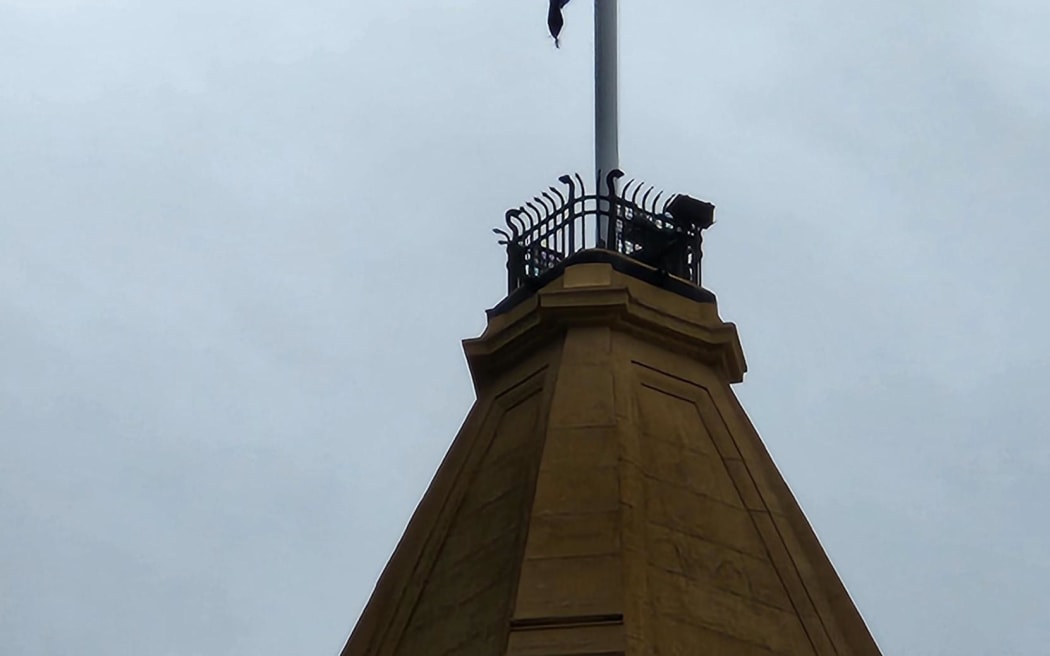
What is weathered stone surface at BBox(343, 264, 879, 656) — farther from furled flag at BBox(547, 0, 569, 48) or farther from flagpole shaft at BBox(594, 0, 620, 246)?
furled flag at BBox(547, 0, 569, 48)

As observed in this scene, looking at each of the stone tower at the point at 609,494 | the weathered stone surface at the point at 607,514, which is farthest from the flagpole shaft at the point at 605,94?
the weathered stone surface at the point at 607,514

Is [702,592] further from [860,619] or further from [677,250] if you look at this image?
[677,250]

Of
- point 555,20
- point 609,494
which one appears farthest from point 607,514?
point 555,20

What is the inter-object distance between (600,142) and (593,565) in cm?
729

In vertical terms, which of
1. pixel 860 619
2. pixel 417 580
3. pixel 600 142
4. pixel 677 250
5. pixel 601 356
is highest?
pixel 600 142

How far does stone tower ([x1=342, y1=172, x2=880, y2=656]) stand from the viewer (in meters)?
19.7

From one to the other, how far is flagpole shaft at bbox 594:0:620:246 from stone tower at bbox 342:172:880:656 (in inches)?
30.3

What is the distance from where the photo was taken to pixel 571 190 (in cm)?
2430

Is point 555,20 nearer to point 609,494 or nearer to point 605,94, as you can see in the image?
point 605,94

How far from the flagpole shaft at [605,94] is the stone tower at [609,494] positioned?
770 mm

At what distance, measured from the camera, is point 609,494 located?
67.9ft

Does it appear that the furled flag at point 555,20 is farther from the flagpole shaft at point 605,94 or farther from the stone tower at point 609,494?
the stone tower at point 609,494

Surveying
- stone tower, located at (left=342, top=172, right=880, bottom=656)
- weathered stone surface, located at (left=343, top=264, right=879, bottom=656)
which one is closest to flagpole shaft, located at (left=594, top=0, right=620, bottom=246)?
stone tower, located at (left=342, top=172, right=880, bottom=656)

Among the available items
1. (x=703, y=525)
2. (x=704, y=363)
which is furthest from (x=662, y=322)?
(x=703, y=525)
